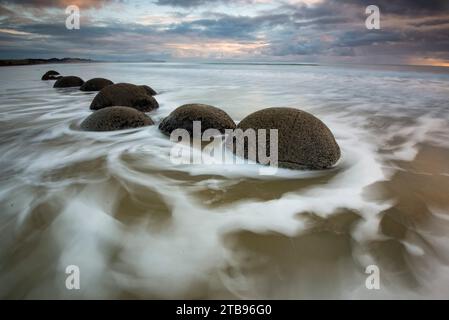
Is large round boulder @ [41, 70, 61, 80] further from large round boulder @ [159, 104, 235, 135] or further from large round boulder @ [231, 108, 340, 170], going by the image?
large round boulder @ [231, 108, 340, 170]

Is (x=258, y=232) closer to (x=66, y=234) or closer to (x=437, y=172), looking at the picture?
(x=66, y=234)

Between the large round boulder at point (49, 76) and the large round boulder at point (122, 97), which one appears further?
the large round boulder at point (49, 76)

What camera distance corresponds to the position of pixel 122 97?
9109 millimetres

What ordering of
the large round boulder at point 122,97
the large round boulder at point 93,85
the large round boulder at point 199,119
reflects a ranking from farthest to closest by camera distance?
the large round boulder at point 93,85
the large round boulder at point 122,97
the large round boulder at point 199,119

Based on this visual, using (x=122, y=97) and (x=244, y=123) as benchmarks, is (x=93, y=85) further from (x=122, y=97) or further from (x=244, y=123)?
(x=244, y=123)

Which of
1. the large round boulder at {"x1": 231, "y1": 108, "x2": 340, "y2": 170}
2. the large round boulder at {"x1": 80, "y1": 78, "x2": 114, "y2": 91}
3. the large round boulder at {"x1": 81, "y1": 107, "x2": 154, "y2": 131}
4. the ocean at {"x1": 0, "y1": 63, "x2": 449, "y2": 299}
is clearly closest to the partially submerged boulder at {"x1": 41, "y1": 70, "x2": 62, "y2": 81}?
the large round boulder at {"x1": 80, "y1": 78, "x2": 114, "y2": 91}

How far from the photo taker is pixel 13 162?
16.9 ft

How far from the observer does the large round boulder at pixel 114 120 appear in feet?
23.1

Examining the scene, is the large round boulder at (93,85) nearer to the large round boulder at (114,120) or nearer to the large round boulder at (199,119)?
the large round boulder at (114,120)

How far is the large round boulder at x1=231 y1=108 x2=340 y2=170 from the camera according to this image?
15.3ft

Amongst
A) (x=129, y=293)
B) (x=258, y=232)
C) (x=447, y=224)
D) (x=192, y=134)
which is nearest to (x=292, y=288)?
(x=258, y=232)

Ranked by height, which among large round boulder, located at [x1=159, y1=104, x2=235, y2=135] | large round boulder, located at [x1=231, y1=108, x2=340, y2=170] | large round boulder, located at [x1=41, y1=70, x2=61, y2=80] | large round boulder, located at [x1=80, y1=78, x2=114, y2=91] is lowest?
large round boulder, located at [x1=231, y1=108, x2=340, y2=170]

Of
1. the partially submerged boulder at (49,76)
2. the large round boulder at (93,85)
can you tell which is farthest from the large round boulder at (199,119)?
the partially submerged boulder at (49,76)

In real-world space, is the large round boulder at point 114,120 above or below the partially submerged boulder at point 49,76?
below
